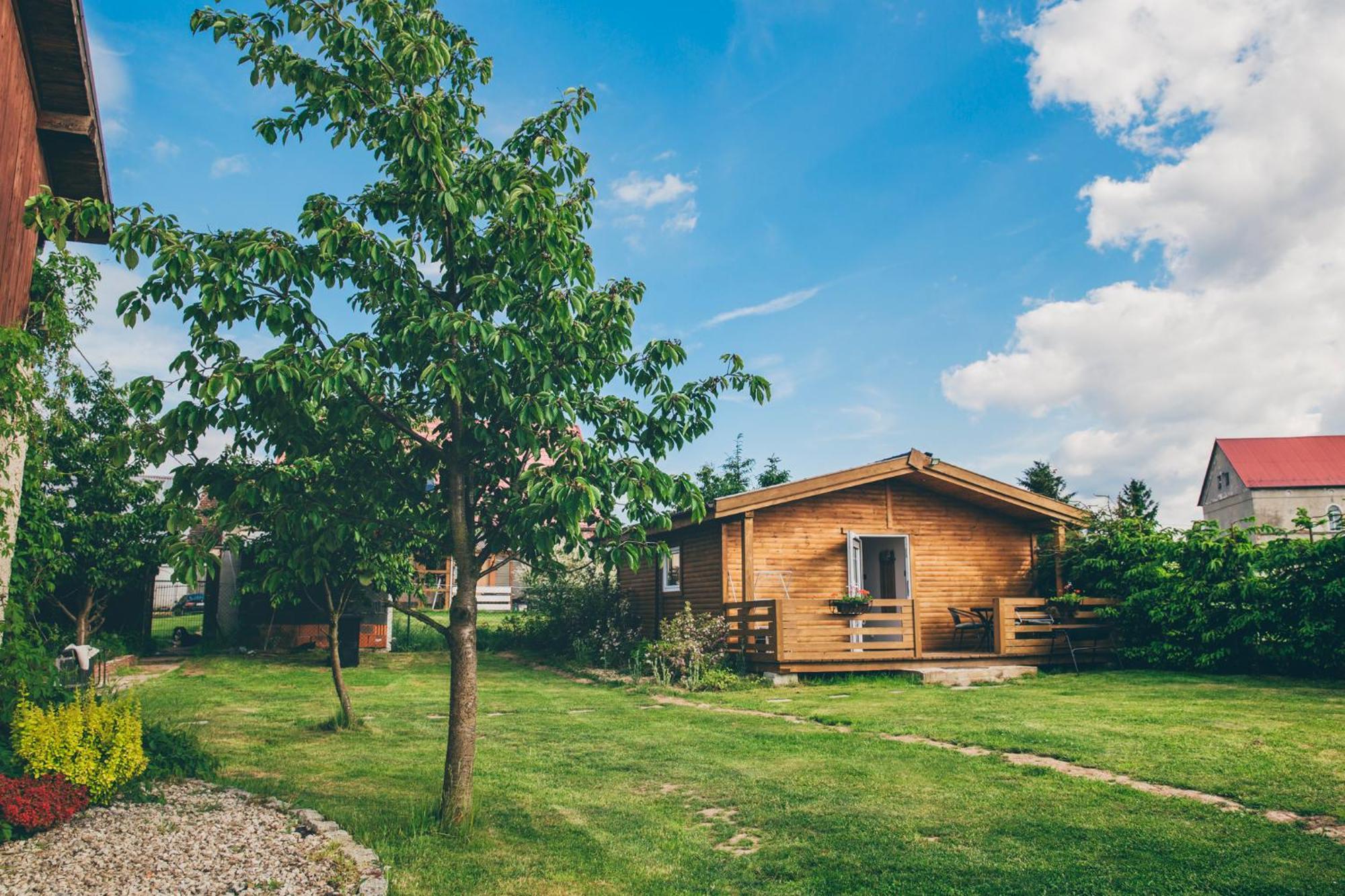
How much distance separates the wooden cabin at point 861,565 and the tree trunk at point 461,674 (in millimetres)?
8966

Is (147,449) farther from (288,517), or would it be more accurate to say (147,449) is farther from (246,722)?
(246,722)

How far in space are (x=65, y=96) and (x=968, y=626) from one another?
15109 millimetres

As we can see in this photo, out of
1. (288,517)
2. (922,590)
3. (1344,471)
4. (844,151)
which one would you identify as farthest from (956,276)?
(1344,471)

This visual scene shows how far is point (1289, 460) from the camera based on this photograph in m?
53.8

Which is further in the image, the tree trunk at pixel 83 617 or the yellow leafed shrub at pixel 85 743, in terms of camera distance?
the tree trunk at pixel 83 617

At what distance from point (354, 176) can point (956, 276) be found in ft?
44.3

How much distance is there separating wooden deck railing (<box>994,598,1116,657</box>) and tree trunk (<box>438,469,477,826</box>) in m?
11.9

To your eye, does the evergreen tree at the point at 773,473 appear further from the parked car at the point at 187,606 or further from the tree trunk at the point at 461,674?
the tree trunk at the point at 461,674

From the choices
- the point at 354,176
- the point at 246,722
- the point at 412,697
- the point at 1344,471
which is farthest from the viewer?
the point at 1344,471

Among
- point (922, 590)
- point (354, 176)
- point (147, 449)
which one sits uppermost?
point (354, 176)

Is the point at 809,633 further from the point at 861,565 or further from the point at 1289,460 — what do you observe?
the point at 1289,460

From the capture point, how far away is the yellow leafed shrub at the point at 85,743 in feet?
16.4

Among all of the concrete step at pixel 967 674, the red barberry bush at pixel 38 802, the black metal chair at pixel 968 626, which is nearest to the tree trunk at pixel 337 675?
the red barberry bush at pixel 38 802

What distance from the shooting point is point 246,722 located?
32.2 ft
